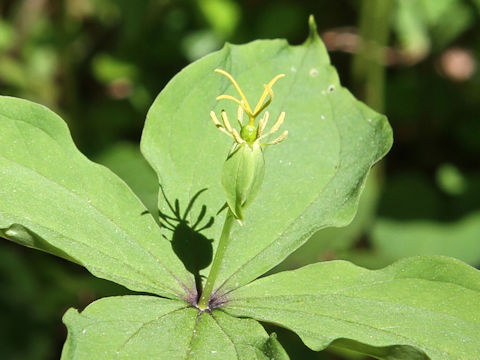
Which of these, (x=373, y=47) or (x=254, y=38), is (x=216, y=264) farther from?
(x=254, y=38)

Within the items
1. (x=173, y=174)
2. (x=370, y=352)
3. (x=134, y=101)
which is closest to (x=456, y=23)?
(x=134, y=101)

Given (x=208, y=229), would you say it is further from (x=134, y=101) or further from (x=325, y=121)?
(x=134, y=101)

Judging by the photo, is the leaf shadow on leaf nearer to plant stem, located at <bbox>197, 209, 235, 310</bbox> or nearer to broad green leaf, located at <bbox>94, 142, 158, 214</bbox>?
plant stem, located at <bbox>197, 209, 235, 310</bbox>

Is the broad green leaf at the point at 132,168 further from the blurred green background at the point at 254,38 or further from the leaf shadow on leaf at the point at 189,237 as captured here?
the leaf shadow on leaf at the point at 189,237

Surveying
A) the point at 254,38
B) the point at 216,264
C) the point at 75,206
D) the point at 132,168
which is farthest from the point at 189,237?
the point at 254,38

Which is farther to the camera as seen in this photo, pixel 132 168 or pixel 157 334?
pixel 132 168

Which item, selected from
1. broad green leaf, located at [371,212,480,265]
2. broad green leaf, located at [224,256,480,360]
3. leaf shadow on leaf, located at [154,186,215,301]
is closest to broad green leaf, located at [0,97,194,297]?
leaf shadow on leaf, located at [154,186,215,301]
